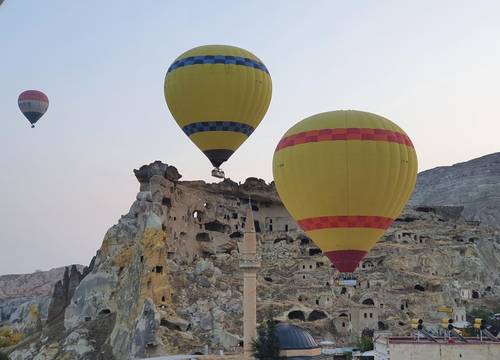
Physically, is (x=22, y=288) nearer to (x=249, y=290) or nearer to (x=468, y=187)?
(x=468, y=187)

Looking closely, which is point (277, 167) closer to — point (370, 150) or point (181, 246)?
point (370, 150)

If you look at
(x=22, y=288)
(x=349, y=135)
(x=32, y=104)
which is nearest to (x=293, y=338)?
(x=349, y=135)

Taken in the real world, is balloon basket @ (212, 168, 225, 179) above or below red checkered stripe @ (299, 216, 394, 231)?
above

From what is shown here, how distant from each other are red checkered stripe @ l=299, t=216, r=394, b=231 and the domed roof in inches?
412

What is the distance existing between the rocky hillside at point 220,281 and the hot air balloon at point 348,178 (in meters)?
21.7

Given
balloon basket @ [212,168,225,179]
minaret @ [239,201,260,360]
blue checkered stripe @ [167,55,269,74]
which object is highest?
blue checkered stripe @ [167,55,269,74]

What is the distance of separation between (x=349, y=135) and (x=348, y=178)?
5.01 ft

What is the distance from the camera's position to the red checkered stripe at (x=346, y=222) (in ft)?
82.1

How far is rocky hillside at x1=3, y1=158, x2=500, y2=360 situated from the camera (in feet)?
160

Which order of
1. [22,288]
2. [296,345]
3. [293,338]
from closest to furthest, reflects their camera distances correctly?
[296,345] → [293,338] → [22,288]

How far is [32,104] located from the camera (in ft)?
167

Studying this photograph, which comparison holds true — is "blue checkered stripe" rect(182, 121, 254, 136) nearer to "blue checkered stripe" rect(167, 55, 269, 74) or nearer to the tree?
"blue checkered stripe" rect(167, 55, 269, 74)

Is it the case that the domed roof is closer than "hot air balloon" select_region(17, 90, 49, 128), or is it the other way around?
the domed roof

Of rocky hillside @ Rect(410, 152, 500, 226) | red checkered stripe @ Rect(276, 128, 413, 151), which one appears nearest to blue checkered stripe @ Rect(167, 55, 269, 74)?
red checkered stripe @ Rect(276, 128, 413, 151)
